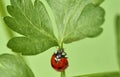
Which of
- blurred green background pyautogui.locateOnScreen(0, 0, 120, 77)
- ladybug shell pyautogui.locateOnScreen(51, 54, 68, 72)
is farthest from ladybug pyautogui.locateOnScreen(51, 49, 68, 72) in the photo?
blurred green background pyautogui.locateOnScreen(0, 0, 120, 77)

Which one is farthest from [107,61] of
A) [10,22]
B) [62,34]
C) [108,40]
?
[10,22]

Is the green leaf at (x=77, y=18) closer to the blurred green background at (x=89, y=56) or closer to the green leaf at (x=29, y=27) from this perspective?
the green leaf at (x=29, y=27)

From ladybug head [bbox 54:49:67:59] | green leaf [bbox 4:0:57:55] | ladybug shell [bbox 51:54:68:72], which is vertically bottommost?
ladybug shell [bbox 51:54:68:72]

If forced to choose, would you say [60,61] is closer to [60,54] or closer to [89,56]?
[60,54]

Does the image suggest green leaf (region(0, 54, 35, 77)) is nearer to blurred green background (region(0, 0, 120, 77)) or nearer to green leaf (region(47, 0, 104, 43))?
green leaf (region(47, 0, 104, 43))

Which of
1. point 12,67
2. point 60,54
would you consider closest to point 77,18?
point 60,54

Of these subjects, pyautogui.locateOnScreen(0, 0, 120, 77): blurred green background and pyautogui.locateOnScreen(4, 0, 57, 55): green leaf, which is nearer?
pyautogui.locateOnScreen(4, 0, 57, 55): green leaf

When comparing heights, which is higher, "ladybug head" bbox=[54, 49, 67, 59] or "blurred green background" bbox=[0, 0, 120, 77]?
"ladybug head" bbox=[54, 49, 67, 59]
